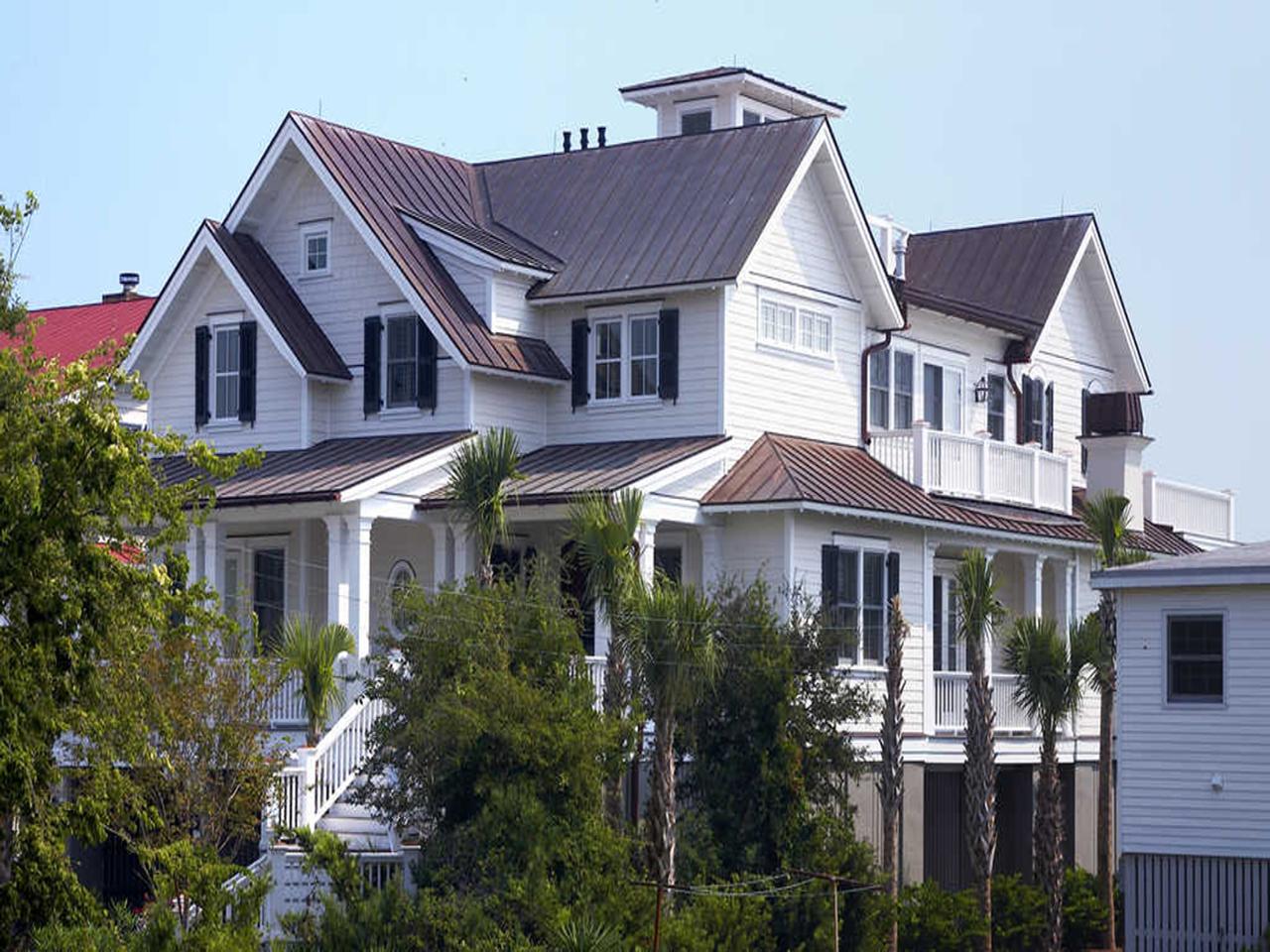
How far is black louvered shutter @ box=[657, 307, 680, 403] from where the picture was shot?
37625 mm

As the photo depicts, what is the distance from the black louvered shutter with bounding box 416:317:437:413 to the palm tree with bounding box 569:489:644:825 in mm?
6653

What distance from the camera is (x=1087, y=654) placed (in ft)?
118

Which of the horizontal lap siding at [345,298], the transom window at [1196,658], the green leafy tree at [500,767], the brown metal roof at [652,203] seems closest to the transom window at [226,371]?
the horizontal lap siding at [345,298]

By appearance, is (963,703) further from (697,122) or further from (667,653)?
(697,122)

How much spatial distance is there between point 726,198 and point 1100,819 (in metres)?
11.8

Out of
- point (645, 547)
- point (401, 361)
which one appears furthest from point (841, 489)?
point (401, 361)

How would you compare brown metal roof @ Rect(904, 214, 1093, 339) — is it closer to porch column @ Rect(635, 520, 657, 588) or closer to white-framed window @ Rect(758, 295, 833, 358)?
white-framed window @ Rect(758, 295, 833, 358)

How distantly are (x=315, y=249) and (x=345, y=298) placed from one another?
1238mm

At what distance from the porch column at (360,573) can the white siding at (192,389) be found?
473 centimetres

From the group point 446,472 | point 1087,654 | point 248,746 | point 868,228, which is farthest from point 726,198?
point 248,746

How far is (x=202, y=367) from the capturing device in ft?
131

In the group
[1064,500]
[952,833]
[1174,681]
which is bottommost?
[952,833]

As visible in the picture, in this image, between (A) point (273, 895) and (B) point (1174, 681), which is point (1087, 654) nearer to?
(B) point (1174, 681)

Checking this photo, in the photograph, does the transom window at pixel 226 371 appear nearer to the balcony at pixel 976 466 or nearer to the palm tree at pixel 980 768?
→ the balcony at pixel 976 466
